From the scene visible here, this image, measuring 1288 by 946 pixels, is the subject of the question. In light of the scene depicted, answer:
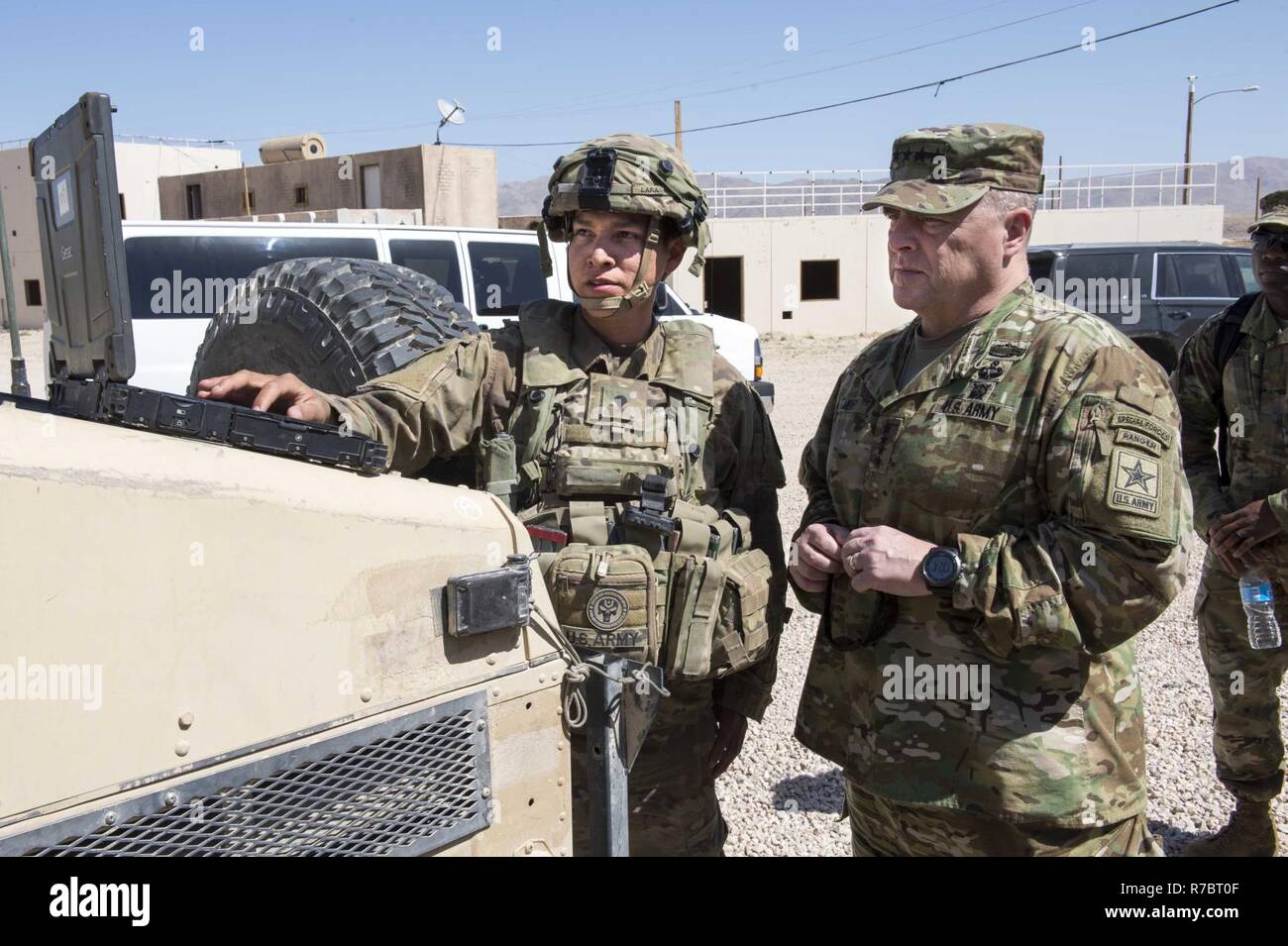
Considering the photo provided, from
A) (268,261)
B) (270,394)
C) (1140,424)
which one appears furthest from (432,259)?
(1140,424)

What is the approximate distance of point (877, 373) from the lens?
7.46ft

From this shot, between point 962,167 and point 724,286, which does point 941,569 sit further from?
point 724,286

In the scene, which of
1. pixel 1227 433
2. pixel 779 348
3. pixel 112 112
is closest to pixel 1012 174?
pixel 112 112

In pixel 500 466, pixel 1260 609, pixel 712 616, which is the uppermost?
pixel 500 466

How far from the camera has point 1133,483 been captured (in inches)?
73.1

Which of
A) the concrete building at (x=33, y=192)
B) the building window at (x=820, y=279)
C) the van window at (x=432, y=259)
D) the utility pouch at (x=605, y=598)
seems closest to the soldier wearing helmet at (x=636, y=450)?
the utility pouch at (x=605, y=598)

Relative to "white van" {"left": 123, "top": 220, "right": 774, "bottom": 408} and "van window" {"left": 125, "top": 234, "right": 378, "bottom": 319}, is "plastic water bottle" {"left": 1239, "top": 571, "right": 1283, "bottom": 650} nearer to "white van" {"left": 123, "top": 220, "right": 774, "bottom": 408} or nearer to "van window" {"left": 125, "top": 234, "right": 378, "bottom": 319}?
"white van" {"left": 123, "top": 220, "right": 774, "bottom": 408}

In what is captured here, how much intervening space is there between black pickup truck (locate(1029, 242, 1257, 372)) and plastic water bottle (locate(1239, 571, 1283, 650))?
8.68 meters

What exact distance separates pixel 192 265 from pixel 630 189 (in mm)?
4734

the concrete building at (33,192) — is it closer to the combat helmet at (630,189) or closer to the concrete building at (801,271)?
the concrete building at (801,271)

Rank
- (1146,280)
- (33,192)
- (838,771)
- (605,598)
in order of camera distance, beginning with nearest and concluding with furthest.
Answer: (605,598) < (838,771) < (1146,280) < (33,192)

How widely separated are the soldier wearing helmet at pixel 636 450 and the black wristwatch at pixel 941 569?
1.62 ft

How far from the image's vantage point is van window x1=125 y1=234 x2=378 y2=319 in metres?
6.22
